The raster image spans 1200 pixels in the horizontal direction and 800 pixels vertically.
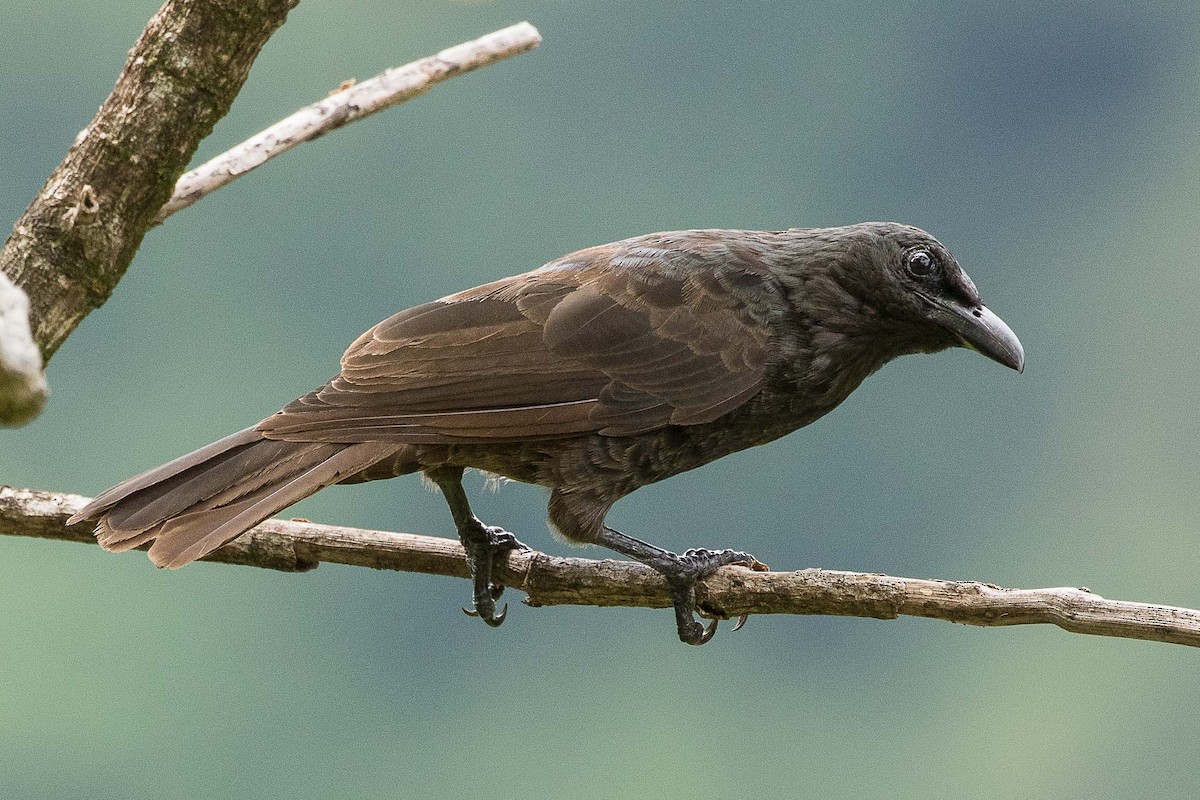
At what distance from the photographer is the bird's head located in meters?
3.34

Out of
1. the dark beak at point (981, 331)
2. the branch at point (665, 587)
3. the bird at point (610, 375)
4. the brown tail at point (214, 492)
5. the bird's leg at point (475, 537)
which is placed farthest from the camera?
the bird's leg at point (475, 537)

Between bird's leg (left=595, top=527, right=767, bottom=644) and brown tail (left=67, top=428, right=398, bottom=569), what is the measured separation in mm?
694

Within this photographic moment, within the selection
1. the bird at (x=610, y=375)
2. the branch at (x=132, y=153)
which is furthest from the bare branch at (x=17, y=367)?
the bird at (x=610, y=375)

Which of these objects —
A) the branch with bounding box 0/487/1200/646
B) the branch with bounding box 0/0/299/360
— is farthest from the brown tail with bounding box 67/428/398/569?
the branch with bounding box 0/0/299/360

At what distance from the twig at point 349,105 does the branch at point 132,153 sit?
0.88ft

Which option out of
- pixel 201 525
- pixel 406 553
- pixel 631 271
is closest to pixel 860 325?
pixel 631 271

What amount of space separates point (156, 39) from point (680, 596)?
72.6 inches

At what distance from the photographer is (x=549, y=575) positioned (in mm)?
3277

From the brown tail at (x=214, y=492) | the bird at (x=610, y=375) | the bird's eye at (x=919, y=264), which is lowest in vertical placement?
the brown tail at (x=214, y=492)

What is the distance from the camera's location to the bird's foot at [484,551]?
11.4ft

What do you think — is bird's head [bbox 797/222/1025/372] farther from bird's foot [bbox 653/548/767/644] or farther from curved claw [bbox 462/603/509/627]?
curved claw [bbox 462/603/509/627]

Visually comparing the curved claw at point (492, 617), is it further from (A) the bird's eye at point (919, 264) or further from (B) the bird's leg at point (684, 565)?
(A) the bird's eye at point (919, 264)

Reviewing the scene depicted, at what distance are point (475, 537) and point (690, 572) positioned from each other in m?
0.68

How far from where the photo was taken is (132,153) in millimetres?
2637
